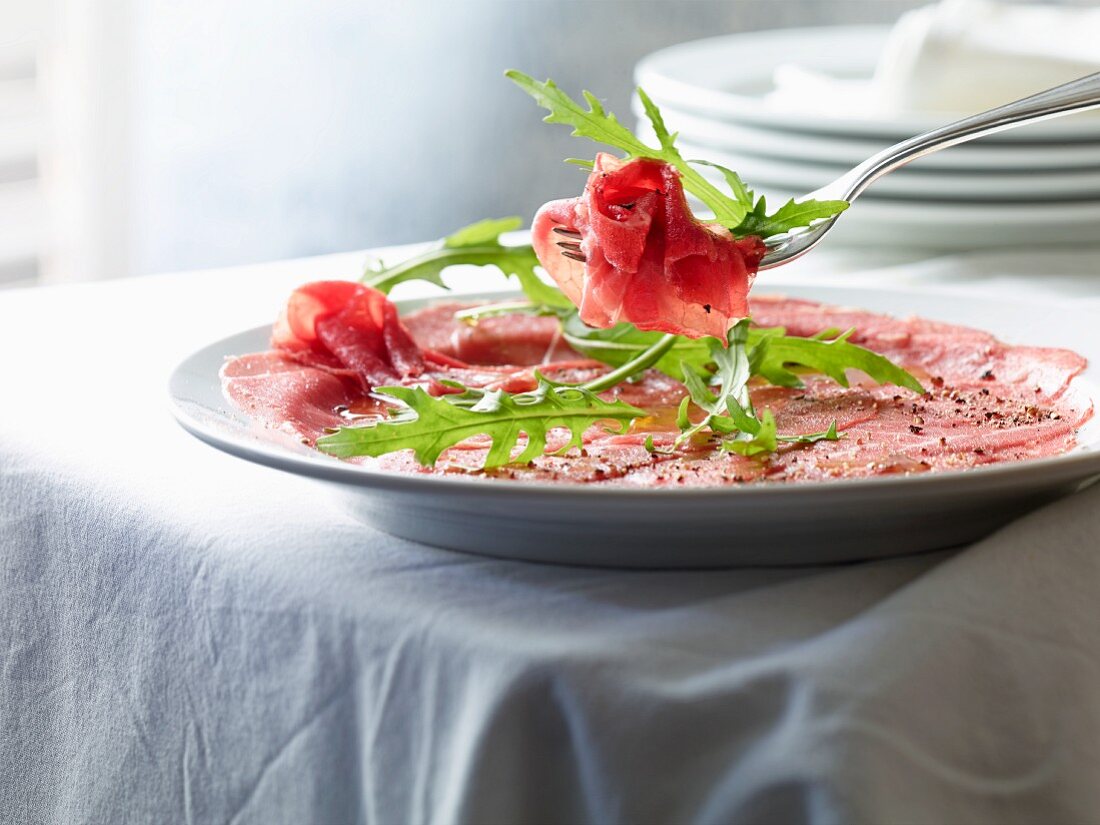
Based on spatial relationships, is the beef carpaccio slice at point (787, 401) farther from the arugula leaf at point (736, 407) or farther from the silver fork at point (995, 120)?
the silver fork at point (995, 120)

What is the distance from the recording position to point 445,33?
4000mm

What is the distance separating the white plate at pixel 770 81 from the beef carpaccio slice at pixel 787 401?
1.35 feet

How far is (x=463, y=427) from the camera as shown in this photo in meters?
0.76

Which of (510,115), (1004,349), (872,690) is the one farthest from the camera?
(510,115)

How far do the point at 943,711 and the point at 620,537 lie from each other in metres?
0.17

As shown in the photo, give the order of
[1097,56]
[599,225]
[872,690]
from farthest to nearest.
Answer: [1097,56] → [599,225] → [872,690]

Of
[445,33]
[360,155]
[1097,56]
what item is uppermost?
[1097,56]

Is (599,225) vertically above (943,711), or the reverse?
(599,225)

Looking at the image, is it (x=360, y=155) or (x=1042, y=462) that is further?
(x=360, y=155)

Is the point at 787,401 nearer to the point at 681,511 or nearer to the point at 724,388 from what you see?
the point at 724,388

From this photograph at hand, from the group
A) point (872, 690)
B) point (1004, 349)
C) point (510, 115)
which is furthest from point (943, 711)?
point (510, 115)

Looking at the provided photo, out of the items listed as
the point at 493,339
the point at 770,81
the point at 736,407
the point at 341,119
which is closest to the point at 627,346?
the point at 493,339

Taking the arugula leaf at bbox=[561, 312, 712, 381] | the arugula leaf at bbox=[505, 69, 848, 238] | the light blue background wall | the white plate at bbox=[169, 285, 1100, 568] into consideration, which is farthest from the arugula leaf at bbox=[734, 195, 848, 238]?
the light blue background wall

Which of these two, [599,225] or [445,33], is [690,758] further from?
[445,33]
